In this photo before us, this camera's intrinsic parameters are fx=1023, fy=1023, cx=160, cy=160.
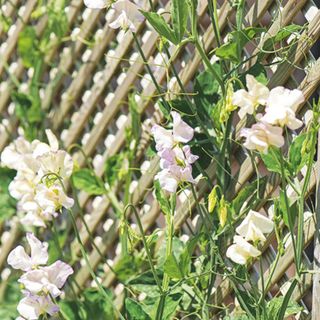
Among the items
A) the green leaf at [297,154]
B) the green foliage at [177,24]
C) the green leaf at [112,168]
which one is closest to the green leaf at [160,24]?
the green foliage at [177,24]

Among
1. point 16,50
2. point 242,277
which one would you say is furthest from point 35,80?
point 242,277

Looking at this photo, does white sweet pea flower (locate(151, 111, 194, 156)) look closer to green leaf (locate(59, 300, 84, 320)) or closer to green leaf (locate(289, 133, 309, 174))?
green leaf (locate(289, 133, 309, 174))

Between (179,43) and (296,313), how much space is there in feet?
1.98

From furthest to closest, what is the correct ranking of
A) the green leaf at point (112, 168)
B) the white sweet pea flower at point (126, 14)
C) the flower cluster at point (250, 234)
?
the green leaf at point (112, 168) < the white sweet pea flower at point (126, 14) < the flower cluster at point (250, 234)

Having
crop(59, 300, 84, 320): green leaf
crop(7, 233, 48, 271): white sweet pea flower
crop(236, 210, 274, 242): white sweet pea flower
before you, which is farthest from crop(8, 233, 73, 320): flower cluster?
crop(59, 300, 84, 320): green leaf

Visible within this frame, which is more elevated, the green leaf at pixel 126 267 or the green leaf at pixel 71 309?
the green leaf at pixel 126 267

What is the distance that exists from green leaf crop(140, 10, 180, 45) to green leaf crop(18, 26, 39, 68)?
3.78 ft

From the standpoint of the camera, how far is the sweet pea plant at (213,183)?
1836 mm

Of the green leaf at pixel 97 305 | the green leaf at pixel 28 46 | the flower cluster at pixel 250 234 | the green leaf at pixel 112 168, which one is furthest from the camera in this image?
the green leaf at pixel 28 46

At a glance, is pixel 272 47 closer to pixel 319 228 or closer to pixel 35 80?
pixel 319 228

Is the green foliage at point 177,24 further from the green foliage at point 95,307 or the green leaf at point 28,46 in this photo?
the green leaf at point 28,46

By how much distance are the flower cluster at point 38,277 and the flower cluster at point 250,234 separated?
36 cm

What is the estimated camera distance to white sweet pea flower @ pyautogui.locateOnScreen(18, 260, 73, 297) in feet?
6.39

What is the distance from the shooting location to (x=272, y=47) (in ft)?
6.82
